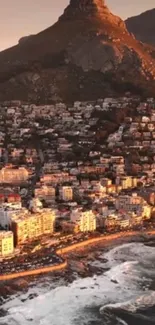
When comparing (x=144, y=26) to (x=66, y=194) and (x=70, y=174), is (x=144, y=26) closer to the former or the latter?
(x=70, y=174)

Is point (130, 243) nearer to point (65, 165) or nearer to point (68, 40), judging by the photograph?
point (65, 165)

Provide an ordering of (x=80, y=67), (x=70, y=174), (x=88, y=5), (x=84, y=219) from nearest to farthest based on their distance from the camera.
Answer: (x=84, y=219) → (x=70, y=174) → (x=80, y=67) → (x=88, y=5)

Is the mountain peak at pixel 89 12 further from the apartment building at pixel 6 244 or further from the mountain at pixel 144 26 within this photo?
the apartment building at pixel 6 244

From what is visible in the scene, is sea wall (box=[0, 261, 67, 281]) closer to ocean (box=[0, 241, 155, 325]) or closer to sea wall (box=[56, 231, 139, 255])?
ocean (box=[0, 241, 155, 325])

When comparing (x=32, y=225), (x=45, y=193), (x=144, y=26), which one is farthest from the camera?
(x=144, y=26)

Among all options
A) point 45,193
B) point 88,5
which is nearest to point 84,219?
point 45,193

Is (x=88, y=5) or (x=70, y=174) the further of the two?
(x=88, y=5)

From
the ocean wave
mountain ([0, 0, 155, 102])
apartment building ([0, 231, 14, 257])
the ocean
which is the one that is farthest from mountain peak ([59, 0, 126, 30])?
the ocean wave
